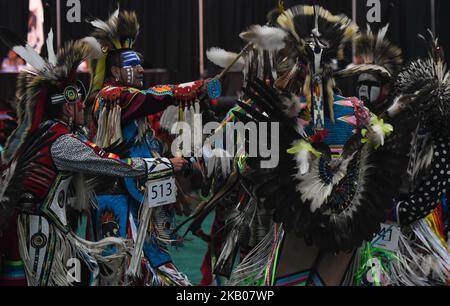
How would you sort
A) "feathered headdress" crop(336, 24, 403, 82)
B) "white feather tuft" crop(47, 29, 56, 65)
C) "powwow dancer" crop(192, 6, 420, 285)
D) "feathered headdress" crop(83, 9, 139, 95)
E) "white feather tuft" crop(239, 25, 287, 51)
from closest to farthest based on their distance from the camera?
"powwow dancer" crop(192, 6, 420, 285)
"white feather tuft" crop(239, 25, 287, 51)
"white feather tuft" crop(47, 29, 56, 65)
"feathered headdress" crop(83, 9, 139, 95)
"feathered headdress" crop(336, 24, 403, 82)

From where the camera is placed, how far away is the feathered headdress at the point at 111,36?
4.64m

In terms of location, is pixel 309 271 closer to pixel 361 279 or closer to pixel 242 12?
pixel 361 279

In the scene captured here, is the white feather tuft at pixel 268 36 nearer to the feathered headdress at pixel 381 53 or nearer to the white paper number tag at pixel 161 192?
the white paper number tag at pixel 161 192

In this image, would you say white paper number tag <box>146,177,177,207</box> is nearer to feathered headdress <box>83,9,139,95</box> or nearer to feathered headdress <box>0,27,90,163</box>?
feathered headdress <box>0,27,90,163</box>

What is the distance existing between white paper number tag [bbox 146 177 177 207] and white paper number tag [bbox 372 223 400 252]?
3.26 feet

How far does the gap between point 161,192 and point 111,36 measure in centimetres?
102

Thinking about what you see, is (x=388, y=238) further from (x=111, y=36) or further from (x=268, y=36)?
(x=111, y=36)

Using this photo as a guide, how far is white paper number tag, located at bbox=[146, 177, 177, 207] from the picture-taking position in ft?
13.2

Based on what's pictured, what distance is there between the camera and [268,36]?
12.3 feet

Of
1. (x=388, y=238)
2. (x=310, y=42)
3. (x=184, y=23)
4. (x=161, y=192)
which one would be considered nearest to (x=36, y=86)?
(x=161, y=192)

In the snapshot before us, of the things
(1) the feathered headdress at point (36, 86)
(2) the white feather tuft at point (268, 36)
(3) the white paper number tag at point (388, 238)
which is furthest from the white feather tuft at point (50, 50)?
(3) the white paper number tag at point (388, 238)

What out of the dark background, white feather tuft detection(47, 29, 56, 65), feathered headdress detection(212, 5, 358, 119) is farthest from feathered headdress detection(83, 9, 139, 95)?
the dark background

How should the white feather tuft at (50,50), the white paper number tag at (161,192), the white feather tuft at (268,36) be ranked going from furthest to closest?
1. the white paper number tag at (161,192)
2. the white feather tuft at (50,50)
3. the white feather tuft at (268,36)

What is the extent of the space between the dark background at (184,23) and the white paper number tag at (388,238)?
25.5ft
